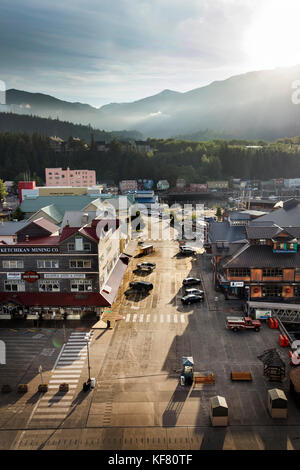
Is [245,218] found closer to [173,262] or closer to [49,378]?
[173,262]

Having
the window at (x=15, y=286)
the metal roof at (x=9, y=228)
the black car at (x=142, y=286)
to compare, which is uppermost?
the metal roof at (x=9, y=228)

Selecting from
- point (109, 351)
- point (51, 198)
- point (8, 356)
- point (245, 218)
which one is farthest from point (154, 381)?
point (51, 198)

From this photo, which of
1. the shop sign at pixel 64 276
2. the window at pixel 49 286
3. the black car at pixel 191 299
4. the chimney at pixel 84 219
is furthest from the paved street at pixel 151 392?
the chimney at pixel 84 219

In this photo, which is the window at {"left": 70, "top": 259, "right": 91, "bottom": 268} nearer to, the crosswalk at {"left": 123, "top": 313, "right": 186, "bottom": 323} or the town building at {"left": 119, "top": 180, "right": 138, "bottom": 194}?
the crosswalk at {"left": 123, "top": 313, "right": 186, "bottom": 323}

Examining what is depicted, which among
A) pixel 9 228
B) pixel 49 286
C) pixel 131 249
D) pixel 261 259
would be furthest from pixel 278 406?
pixel 131 249

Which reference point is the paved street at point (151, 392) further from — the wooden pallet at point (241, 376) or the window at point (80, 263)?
the window at point (80, 263)

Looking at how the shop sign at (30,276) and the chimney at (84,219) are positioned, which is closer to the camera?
the shop sign at (30,276)

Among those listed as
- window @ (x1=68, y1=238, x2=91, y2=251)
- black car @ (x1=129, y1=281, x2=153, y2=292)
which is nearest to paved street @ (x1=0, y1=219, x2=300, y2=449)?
black car @ (x1=129, y1=281, x2=153, y2=292)

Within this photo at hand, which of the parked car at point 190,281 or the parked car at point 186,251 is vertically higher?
the parked car at point 186,251
